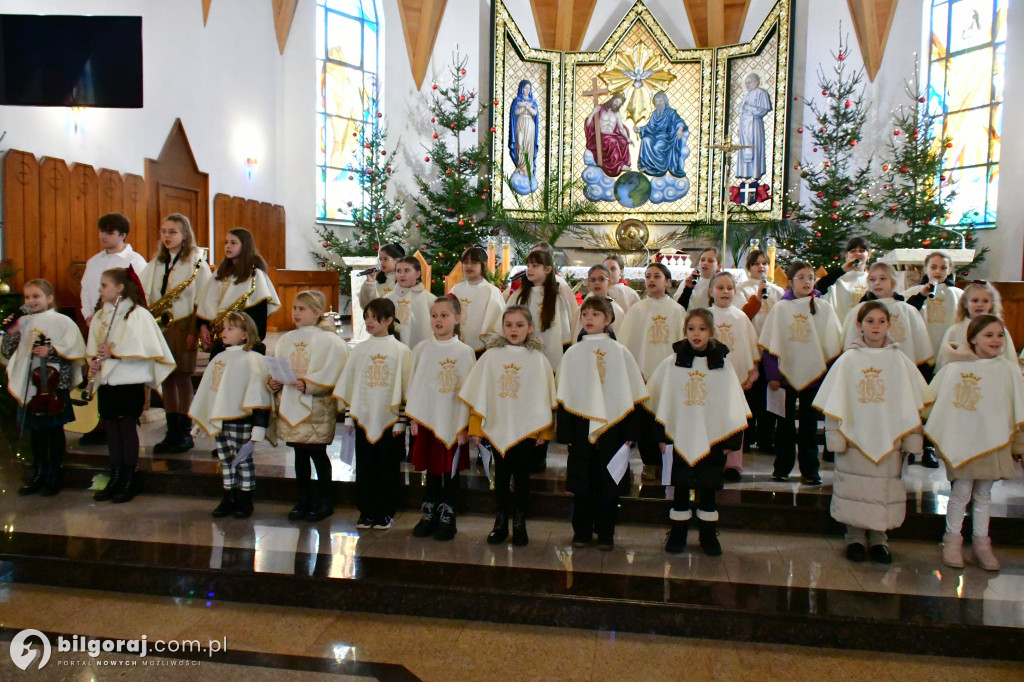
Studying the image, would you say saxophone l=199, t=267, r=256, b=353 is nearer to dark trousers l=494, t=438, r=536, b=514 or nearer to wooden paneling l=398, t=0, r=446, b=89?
dark trousers l=494, t=438, r=536, b=514

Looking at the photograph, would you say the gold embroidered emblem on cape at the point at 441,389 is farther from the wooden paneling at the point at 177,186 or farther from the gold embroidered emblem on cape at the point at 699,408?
the wooden paneling at the point at 177,186

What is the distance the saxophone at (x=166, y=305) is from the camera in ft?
17.2

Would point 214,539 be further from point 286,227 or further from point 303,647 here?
point 286,227

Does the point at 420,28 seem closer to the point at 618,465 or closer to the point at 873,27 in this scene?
the point at 873,27

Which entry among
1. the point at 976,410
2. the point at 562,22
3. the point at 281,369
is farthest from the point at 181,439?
the point at 562,22

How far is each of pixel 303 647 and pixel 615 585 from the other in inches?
56.1

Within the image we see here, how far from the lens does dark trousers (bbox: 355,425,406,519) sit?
13.9 feet

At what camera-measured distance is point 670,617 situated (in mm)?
3303

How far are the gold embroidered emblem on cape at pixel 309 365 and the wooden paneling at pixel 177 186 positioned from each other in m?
5.79

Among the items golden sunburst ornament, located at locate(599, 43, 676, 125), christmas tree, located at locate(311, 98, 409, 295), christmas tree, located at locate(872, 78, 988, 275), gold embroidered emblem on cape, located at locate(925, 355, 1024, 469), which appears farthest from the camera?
golden sunburst ornament, located at locate(599, 43, 676, 125)

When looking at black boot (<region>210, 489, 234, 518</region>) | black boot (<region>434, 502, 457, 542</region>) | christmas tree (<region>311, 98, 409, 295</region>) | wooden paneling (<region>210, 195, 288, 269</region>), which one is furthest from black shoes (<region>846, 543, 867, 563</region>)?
christmas tree (<region>311, 98, 409, 295</region>)

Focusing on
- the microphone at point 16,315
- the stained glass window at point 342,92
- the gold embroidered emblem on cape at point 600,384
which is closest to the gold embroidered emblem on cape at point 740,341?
the gold embroidered emblem on cape at point 600,384

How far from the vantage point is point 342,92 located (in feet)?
41.3

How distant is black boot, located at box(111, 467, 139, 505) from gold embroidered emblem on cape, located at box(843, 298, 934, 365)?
4.76 m
